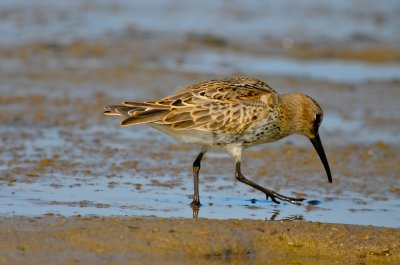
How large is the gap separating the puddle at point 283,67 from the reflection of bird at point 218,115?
5.79 meters

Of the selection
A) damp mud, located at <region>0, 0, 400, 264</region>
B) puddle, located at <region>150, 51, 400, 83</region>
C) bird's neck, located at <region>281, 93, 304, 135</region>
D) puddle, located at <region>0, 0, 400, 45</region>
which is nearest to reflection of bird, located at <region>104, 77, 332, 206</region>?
bird's neck, located at <region>281, 93, 304, 135</region>

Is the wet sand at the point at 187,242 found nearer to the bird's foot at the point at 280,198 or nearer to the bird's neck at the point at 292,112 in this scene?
the bird's foot at the point at 280,198

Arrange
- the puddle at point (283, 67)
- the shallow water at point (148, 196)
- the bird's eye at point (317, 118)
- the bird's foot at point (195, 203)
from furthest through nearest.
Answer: the puddle at point (283, 67) → the bird's eye at point (317, 118) → the bird's foot at point (195, 203) → the shallow water at point (148, 196)

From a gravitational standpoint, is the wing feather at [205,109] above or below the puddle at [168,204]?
above

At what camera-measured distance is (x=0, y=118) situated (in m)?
11.8

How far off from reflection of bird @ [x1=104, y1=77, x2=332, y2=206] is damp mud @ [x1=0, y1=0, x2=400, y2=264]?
1.72ft

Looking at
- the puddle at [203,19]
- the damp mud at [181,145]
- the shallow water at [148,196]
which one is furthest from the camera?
the puddle at [203,19]

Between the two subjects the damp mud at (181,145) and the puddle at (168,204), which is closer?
the damp mud at (181,145)

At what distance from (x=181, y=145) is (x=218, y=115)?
2328 mm

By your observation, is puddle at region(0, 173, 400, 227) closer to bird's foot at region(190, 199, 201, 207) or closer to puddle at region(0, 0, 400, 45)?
bird's foot at region(190, 199, 201, 207)

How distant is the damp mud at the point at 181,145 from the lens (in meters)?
7.30

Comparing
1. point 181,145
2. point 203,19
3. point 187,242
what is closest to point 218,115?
point 187,242

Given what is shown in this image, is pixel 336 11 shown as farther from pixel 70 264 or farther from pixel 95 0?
pixel 70 264

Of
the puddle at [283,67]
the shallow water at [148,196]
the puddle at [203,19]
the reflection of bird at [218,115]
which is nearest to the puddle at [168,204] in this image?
the shallow water at [148,196]
